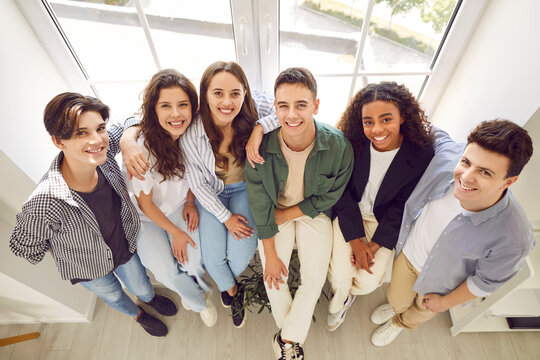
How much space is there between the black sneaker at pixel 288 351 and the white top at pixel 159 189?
36.0 inches

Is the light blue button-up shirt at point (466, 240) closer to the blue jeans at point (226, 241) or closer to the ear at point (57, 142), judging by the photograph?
the blue jeans at point (226, 241)

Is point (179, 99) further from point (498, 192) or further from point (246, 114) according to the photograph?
point (498, 192)

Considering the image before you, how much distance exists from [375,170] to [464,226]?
0.41 m

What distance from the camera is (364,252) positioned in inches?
61.9

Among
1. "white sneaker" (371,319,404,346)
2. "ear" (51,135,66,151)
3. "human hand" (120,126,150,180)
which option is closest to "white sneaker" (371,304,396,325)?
"white sneaker" (371,319,404,346)

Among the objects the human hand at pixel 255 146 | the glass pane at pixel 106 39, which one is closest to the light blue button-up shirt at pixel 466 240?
the human hand at pixel 255 146

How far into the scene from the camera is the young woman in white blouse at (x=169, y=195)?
1.29m

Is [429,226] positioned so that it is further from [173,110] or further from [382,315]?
[173,110]

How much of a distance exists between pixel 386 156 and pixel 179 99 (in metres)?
0.91

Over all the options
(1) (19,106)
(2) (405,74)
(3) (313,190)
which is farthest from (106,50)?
(2) (405,74)

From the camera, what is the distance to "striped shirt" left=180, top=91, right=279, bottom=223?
142cm

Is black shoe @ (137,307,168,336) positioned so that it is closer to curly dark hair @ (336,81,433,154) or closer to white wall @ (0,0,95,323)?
white wall @ (0,0,95,323)

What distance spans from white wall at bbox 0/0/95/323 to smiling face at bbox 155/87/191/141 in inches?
26.3

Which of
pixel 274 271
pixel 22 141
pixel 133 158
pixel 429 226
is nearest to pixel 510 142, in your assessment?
pixel 429 226
